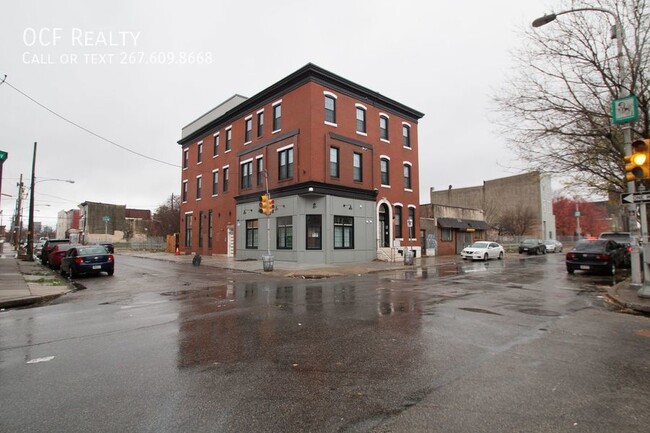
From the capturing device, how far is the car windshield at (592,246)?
17766 mm

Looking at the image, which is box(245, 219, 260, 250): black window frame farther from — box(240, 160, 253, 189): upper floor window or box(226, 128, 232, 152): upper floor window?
box(226, 128, 232, 152): upper floor window

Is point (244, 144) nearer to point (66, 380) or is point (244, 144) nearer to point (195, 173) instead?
point (195, 173)

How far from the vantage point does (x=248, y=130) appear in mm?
30547

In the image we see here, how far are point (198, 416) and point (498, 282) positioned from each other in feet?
45.9

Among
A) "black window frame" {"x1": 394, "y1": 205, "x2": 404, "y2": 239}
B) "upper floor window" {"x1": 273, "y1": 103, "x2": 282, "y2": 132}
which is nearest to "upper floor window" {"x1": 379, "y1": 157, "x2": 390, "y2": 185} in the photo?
"black window frame" {"x1": 394, "y1": 205, "x2": 404, "y2": 239}

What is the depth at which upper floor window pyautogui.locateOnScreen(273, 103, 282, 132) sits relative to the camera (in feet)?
88.2

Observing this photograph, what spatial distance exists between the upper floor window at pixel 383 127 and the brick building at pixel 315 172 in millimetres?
79

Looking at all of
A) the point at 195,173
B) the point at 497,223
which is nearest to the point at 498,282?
the point at 195,173

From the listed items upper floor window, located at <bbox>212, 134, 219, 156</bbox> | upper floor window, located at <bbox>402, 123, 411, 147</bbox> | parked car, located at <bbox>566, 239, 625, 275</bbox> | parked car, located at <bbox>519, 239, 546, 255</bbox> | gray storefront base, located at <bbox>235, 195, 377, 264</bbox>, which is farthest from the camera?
parked car, located at <bbox>519, 239, 546, 255</bbox>

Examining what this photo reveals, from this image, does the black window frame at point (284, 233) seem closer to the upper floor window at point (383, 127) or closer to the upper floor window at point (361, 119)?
the upper floor window at point (361, 119)

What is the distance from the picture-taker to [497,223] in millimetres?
57750

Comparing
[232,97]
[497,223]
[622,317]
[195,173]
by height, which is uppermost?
[232,97]

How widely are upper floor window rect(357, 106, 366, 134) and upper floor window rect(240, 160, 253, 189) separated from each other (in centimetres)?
901

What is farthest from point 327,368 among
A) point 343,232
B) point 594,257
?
point 343,232
